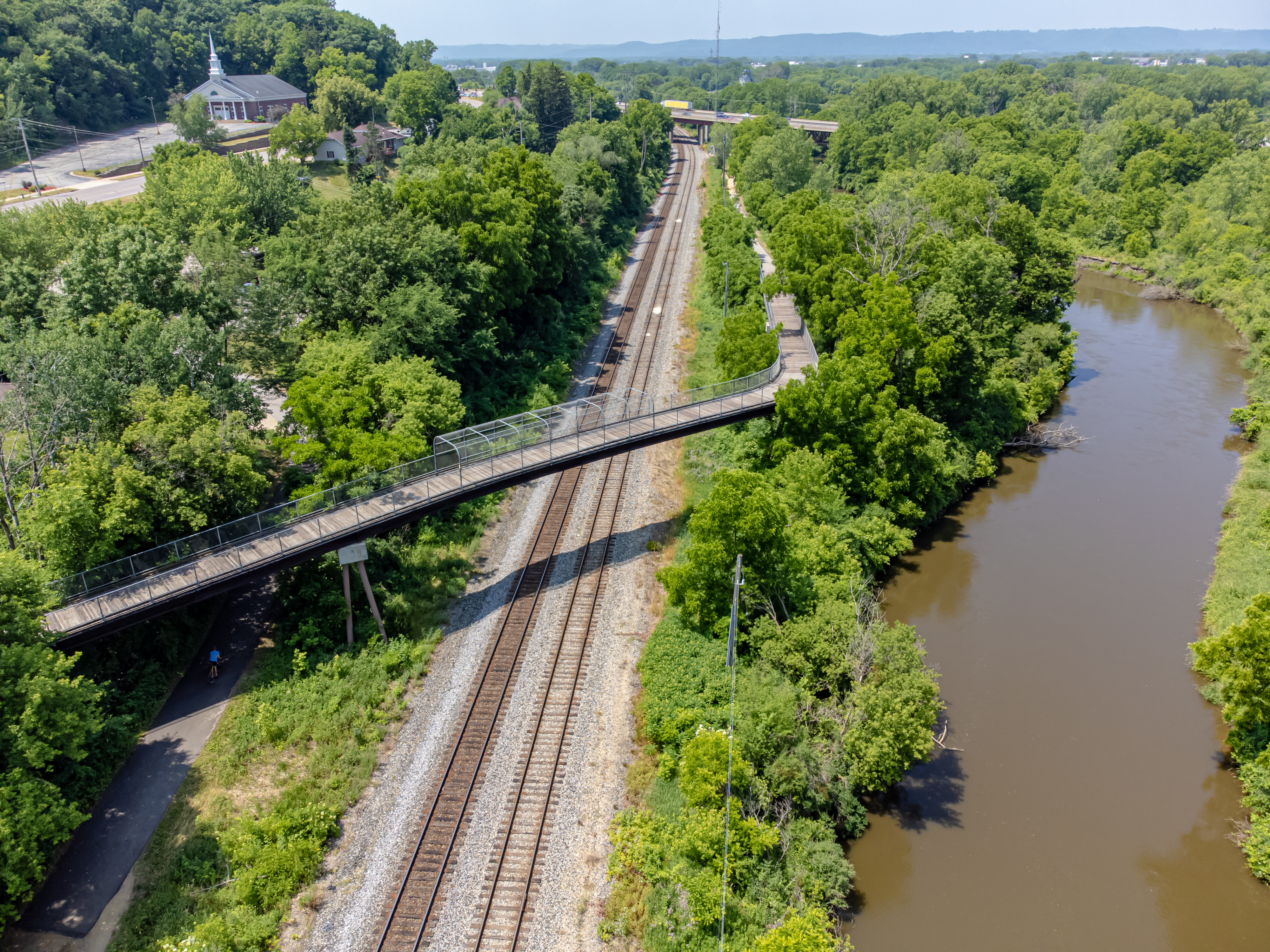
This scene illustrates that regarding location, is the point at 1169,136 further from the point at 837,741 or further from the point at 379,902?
the point at 379,902

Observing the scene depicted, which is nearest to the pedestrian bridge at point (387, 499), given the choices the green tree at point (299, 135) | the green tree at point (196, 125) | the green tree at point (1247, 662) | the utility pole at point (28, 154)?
the green tree at point (1247, 662)

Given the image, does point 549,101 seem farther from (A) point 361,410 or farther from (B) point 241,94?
(A) point 361,410

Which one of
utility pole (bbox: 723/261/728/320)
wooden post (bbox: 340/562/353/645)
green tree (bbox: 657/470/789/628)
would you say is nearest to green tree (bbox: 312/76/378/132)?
utility pole (bbox: 723/261/728/320)

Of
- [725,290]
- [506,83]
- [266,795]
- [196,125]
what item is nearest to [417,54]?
[506,83]

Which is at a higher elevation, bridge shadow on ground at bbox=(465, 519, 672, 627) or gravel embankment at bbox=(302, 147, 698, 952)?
bridge shadow on ground at bbox=(465, 519, 672, 627)

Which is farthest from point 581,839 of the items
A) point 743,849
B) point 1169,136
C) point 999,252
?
point 1169,136

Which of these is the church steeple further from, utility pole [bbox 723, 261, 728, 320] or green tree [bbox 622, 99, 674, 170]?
utility pole [bbox 723, 261, 728, 320]
